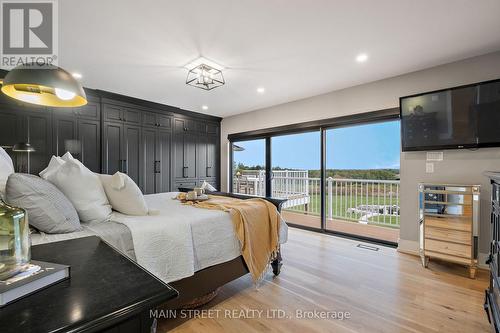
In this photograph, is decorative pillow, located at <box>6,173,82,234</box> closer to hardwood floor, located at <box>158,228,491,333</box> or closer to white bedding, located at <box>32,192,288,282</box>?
white bedding, located at <box>32,192,288,282</box>

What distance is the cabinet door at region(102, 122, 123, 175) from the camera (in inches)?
154

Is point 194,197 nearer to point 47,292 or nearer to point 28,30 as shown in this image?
point 47,292

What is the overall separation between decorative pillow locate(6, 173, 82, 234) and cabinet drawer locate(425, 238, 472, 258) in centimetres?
344

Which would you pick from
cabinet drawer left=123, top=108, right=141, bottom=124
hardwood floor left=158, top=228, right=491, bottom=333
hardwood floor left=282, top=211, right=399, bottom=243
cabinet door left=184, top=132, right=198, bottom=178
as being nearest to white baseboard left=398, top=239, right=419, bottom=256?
hardwood floor left=158, top=228, right=491, bottom=333

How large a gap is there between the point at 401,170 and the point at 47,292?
12.4 ft

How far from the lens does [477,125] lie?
2600 millimetres

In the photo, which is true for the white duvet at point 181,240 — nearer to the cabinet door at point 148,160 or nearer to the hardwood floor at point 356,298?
the hardwood floor at point 356,298

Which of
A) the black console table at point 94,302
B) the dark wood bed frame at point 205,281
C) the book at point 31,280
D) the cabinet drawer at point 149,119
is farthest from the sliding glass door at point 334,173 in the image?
the book at point 31,280

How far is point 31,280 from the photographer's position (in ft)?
1.93

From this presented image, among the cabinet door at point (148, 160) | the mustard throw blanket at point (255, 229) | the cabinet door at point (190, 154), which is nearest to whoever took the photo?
the mustard throw blanket at point (255, 229)

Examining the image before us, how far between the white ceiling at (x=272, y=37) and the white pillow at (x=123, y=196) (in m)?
1.41

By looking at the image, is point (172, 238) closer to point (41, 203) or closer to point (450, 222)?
point (41, 203)

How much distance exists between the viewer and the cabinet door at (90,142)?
3.68 m

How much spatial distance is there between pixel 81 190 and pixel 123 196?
10.6 inches
